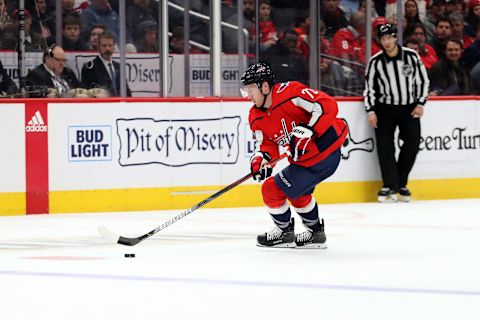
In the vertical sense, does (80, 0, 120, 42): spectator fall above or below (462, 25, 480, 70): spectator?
above

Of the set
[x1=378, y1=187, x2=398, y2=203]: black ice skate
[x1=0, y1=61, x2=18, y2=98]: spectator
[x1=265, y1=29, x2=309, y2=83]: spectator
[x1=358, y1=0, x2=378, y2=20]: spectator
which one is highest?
[x1=358, y1=0, x2=378, y2=20]: spectator

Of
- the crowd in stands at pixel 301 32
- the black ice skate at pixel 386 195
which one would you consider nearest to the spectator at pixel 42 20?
the crowd in stands at pixel 301 32

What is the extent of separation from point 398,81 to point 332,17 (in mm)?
1140

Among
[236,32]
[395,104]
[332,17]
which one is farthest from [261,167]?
[332,17]

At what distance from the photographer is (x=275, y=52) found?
920 centimetres

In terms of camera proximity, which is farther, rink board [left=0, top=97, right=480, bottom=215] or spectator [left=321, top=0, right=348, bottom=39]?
spectator [left=321, top=0, right=348, bottom=39]

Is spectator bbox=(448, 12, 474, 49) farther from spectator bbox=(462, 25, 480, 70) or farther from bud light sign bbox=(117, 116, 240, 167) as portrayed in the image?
bud light sign bbox=(117, 116, 240, 167)

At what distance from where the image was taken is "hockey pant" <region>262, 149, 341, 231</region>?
5.72 m

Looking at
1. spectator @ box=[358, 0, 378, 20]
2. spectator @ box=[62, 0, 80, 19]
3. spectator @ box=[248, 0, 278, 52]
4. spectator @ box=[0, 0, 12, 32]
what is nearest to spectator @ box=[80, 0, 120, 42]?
spectator @ box=[62, 0, 80, 19]

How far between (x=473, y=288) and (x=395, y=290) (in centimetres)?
31

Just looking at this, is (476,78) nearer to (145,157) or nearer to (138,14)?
(138,14)

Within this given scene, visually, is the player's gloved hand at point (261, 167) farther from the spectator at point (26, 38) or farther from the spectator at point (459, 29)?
the spectator at point (459, 29)

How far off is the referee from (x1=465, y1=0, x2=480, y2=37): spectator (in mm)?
1955

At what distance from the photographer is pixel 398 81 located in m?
8.57
